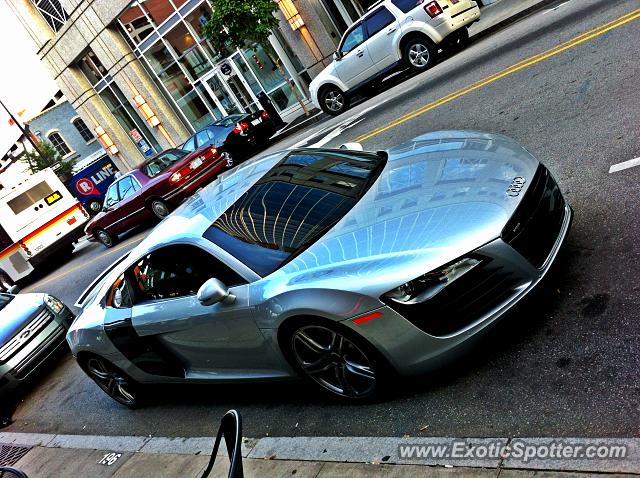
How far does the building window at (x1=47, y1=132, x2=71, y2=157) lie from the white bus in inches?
1050

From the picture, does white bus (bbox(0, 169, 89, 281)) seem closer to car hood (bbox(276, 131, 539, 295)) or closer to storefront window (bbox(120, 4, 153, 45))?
storefront window (bbox(120, 4, 153, 45))

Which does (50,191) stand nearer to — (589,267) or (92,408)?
(92,408)

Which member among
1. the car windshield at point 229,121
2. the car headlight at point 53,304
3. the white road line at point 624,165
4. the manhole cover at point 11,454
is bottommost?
the white road line at point 624,165

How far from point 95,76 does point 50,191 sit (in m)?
15.5

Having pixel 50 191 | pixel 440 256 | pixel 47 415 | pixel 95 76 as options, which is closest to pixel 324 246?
pixel 440 256

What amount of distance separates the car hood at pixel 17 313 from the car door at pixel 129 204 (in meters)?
6.65

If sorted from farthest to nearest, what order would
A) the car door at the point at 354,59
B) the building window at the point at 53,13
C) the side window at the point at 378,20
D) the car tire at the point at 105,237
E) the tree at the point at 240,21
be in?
1. the building window at the point at 53,13
2. the tree at the point at 240,21
3. the car tire at the point at 105,237
4. the car door at the point at 354,59
5. the side window at the point at 378,20

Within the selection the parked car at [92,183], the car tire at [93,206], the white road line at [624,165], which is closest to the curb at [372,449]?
the white road line at [624,165]

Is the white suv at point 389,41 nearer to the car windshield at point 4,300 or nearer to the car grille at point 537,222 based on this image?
the car windshield at point 4,300

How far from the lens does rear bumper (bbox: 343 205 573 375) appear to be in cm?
348

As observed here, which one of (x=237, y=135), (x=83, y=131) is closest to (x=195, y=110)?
(x=237, y=135)

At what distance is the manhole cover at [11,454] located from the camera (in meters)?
6.09

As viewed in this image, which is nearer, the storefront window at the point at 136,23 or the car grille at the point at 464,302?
the car grille at the point at 464,302

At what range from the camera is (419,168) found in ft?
14.6
